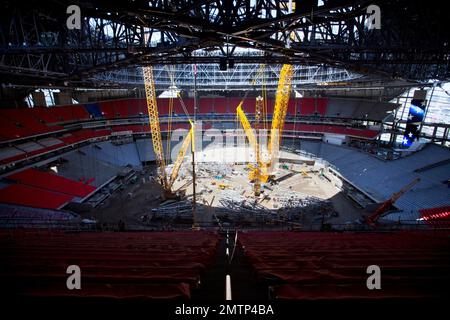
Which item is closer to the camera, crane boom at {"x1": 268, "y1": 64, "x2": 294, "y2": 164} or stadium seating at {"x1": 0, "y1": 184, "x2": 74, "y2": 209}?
stadium seating at {"x1": 0, "y1": 184, "x2": 74, "y2": 209}

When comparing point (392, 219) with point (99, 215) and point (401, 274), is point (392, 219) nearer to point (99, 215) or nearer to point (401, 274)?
point (401, 274)

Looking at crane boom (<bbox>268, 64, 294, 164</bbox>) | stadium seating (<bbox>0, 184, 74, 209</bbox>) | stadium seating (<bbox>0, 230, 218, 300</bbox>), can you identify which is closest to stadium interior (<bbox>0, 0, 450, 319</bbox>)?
stadium seating (<bbox>0, 230, 218, 300</bbox>)

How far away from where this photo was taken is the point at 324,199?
29734 mm

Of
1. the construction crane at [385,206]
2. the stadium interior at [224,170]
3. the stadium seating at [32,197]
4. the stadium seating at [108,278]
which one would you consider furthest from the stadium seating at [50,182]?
the construction crane at [385,206]

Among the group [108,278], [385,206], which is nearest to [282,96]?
[385,206]

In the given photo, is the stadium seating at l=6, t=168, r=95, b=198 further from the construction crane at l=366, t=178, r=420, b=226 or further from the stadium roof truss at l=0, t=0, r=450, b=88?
the construction crane at l=366, t=178, r=420, b=226

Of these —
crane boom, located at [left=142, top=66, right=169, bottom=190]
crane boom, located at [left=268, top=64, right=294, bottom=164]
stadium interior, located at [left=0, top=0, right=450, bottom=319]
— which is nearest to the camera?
stadium interior, located at [left=0, top=0, right=450, bottom=319]

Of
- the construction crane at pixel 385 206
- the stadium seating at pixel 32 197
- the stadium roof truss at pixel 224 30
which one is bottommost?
the construction crane at pixel 385 206

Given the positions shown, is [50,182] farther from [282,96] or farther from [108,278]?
[282,96]

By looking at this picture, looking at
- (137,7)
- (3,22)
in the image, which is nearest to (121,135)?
(3,22)

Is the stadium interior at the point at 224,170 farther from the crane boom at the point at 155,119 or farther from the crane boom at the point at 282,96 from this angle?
the crane boom at the point at 155,119

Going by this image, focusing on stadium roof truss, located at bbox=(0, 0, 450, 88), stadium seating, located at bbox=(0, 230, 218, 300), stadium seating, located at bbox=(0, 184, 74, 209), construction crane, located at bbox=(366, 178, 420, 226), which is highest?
stadium roof truss, located at bbox=(0, 0, 450, 88)

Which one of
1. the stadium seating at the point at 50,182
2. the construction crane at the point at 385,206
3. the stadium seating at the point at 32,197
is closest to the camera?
the stadium seating at the point at 32,197
